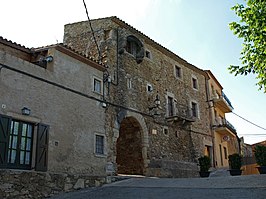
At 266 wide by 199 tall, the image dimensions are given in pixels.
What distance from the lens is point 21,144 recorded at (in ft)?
30.7

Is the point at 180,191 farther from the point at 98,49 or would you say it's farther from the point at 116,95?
the point at 98,49

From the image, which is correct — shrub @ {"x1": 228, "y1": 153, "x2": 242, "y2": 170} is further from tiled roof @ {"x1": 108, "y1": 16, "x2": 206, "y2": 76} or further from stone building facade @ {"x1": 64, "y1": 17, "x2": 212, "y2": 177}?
tiled roof @ {"x1": 108, "y1": 16, "x2": 206, "y2": 76}

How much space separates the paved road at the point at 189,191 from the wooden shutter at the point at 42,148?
1.09m

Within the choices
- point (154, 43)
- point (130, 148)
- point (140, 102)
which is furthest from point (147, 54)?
point (130, 148)

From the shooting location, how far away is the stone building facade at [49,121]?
900 centimetres

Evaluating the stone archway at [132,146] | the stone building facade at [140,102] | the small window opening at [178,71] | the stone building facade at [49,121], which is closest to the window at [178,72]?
the small window opening at [178,71]

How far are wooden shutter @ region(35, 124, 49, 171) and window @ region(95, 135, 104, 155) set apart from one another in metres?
2.70

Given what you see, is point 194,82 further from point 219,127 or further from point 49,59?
point 49,59

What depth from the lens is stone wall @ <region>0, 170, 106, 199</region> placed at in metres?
8.48

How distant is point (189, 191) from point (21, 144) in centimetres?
533

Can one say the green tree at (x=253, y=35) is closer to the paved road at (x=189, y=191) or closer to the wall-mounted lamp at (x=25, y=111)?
the paved road at (x=189, y=191)

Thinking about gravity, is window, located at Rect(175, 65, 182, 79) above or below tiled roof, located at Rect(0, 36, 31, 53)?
above

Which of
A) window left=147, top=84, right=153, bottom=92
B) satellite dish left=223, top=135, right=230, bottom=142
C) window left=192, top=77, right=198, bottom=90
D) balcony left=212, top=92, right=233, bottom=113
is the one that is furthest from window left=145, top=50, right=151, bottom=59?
satellite dish left=223, top=135, right=230, bottom=142

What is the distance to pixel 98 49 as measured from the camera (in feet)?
47.8
